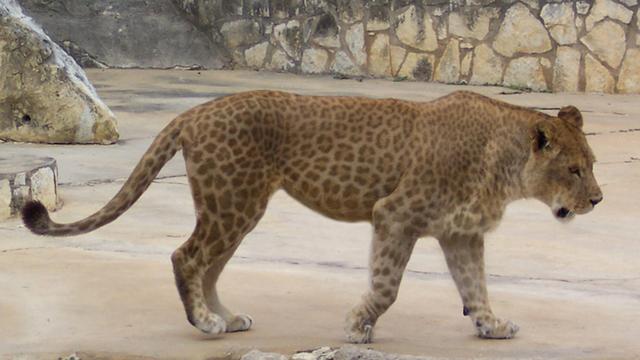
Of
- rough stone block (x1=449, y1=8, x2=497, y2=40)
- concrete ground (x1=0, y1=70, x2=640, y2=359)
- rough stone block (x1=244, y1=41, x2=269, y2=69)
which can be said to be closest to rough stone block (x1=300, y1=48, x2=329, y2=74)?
rough stone block (x1=244, y1=41, x2=269, y2=69)

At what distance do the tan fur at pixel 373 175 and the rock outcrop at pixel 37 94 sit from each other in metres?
5.30

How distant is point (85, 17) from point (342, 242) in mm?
9101

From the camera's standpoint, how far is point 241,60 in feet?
53.1

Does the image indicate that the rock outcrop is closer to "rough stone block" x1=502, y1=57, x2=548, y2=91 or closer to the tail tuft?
"rough stone block" x1=502, y1=57, x2=548, y2=91

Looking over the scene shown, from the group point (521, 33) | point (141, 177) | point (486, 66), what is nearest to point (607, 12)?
→ point (521, 33)

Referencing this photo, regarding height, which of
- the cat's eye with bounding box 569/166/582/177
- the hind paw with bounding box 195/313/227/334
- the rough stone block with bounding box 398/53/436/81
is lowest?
the rough stone block with bounding box 398/53/436/81

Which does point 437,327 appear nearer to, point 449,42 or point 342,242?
point 342,242

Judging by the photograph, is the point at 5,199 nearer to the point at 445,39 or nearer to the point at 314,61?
the point at 445,39

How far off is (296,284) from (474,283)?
1.14 metres

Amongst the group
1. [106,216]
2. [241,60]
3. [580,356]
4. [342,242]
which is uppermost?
[106,216]

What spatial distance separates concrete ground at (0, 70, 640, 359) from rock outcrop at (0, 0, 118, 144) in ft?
3.03

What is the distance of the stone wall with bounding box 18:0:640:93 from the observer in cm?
1398

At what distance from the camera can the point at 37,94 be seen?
35.3 ft

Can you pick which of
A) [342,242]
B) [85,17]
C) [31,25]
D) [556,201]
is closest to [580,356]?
[556,201]
